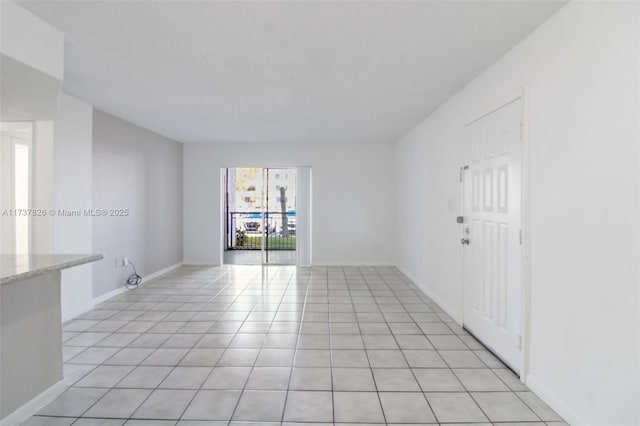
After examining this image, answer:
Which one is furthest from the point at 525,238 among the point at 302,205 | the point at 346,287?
the point at 302,205

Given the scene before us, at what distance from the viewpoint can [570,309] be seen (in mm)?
1845

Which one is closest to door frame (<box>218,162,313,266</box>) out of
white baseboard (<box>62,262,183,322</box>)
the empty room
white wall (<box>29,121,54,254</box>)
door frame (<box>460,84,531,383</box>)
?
white baseboard (<box>62,262,183,322</box>)

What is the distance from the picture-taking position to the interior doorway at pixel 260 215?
680 centimetres

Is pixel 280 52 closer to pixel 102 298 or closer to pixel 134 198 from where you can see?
pixel 134 198

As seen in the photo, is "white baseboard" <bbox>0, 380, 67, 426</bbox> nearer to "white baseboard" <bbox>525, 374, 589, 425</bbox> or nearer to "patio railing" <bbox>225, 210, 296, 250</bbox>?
"white baseboard" <bbox>525, 374, 589, 425</bbox>

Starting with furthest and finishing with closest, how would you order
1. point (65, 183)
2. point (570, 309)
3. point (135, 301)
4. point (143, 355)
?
point (135, 301), point (65, 183), point (143, 355), point (570, 309)

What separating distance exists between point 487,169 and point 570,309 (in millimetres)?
1335

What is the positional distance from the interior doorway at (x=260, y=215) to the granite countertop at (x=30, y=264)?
14.6 ft

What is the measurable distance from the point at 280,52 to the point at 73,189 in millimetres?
2893

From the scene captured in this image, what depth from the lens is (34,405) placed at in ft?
6.49

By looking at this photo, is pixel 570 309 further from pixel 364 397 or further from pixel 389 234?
pixel 389 234

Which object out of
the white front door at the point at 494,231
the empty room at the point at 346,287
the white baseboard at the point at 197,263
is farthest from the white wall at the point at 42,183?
the white front door at the point at 494,231

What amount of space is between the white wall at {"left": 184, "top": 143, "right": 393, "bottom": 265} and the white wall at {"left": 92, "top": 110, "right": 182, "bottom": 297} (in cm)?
36

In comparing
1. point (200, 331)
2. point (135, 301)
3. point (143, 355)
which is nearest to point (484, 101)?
point (200, 331)
